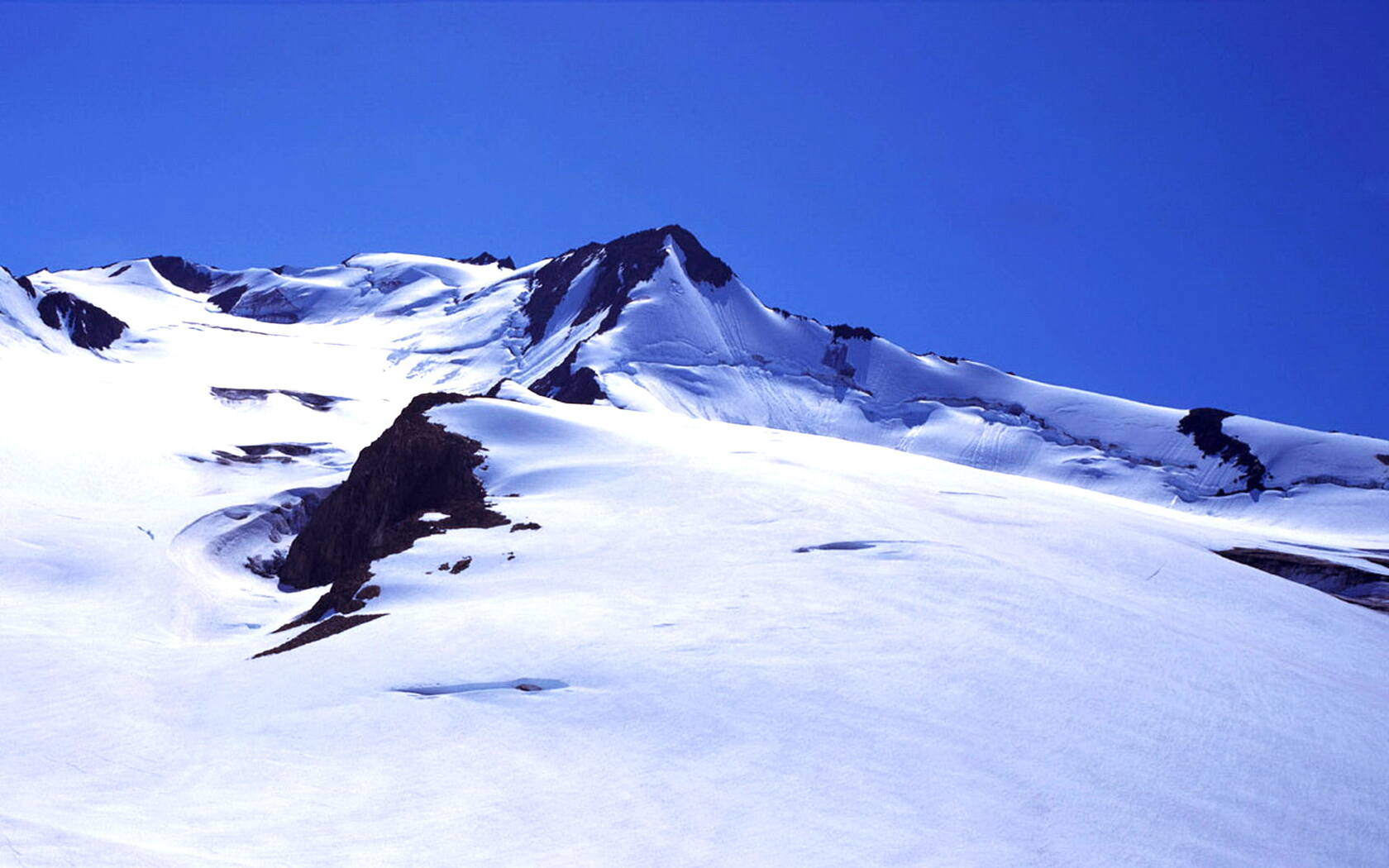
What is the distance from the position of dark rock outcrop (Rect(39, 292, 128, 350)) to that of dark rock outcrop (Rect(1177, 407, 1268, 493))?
122m

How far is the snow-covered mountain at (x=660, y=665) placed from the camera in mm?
11500

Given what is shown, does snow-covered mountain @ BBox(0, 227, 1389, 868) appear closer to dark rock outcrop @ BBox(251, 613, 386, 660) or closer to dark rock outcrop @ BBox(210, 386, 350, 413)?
dark rock outcrop @ BBox(251, 613, 386, 660)

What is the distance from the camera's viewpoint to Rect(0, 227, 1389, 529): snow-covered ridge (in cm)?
8950

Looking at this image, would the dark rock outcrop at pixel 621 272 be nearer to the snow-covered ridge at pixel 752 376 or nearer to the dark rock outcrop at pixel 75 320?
the snow-covered ridge at pixel 752 376

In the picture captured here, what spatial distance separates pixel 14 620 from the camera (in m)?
27.0

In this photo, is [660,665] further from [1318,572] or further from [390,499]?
[1318,572]

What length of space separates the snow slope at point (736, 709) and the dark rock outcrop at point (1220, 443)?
2700 inches

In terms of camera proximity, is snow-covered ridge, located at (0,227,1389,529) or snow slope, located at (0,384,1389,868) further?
snow-covered ridge, located at (0,227,1389,529)

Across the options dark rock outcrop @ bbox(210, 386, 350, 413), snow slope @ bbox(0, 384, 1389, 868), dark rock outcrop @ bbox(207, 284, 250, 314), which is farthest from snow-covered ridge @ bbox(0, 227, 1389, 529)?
snow slope @ bbox(0, 384, 1389, 868)

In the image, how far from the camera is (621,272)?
131875 millimetres

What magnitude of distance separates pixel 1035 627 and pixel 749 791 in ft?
30.4

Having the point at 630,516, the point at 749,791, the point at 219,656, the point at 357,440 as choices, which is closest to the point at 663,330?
the point at 357,440

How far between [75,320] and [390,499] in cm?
9698

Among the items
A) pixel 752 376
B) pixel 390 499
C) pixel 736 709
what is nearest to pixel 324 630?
pixel 736 709
